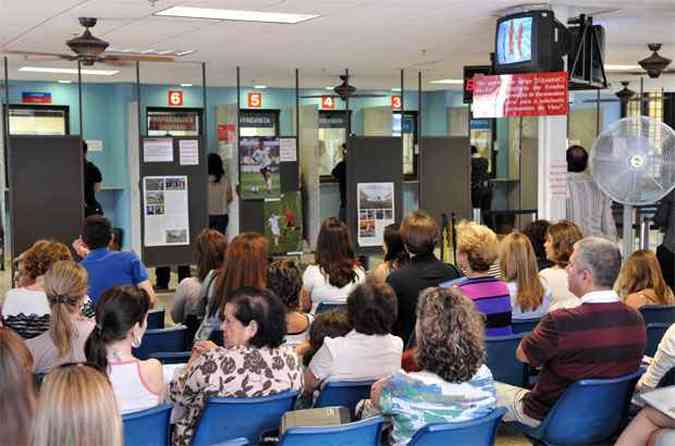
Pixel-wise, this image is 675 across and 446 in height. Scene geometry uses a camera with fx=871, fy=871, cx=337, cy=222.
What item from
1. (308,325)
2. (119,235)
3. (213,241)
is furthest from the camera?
(119,235)

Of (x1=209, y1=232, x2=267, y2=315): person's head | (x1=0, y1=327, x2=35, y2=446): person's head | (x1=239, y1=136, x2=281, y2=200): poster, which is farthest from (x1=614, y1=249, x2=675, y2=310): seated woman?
(x1=239, y1=136, x2=281, y2=200): poster

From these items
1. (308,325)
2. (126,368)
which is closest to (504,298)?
(308,325)

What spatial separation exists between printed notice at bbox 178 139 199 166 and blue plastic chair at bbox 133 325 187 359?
5.41 meters

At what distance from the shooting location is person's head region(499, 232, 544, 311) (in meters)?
5.10

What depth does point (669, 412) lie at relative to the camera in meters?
3.52

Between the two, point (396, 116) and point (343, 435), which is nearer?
point (343, 435)

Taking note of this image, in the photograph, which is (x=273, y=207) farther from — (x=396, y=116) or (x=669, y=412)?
(x=669, y=412)

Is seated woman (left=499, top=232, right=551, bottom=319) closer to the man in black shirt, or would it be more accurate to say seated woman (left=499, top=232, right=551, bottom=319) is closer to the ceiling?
the ceiling

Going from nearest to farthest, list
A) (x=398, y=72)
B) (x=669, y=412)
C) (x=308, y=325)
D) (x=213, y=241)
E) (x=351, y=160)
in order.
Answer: (x=669, y=412) → (x=308, y=325) → (x=213, y=241) → (x=351, y=160) → (x=398, y=72)

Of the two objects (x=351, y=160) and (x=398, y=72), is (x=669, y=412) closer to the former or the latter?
(x=351, y=160)

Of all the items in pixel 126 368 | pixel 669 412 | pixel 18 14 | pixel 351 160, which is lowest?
pixel 669 412

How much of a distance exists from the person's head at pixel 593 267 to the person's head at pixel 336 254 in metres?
1.92

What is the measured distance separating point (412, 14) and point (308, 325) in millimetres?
3260

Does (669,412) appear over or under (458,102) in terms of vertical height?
under
